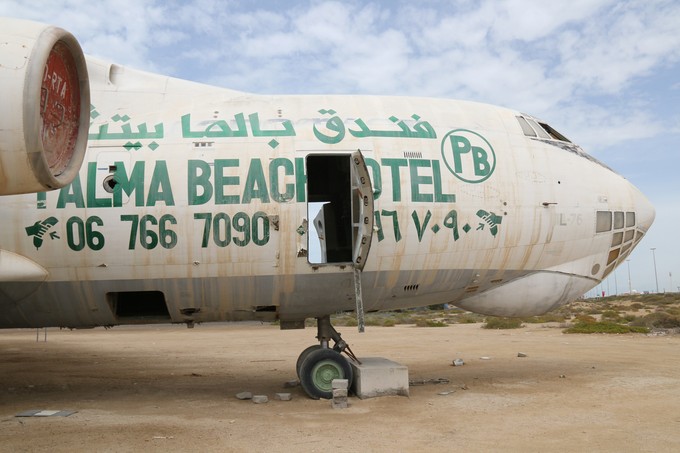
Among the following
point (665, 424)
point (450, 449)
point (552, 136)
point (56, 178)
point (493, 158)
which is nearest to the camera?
point (56, 178)

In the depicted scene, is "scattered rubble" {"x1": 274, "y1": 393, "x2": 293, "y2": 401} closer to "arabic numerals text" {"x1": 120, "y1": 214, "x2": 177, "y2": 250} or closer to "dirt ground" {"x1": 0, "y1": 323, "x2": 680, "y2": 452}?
"dirt ground" {"x1": 0, "y1": 323, "x2": 680, "y2": 452}

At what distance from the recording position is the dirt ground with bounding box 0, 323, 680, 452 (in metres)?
6.73

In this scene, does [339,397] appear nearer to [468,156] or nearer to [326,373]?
[326,373]

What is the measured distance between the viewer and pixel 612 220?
1048cm

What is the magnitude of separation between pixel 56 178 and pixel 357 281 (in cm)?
496

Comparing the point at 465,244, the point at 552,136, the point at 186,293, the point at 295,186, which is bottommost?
the point at 186,293

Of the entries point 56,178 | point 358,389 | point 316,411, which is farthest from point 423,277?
point 56,178

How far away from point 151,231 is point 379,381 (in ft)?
14.1

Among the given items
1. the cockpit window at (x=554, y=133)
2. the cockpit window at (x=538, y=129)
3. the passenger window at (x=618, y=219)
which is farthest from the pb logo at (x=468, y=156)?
the passenger window at (x=618, y=219)

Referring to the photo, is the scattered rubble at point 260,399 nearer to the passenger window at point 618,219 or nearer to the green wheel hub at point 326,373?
the green wheel hub at point 326,373

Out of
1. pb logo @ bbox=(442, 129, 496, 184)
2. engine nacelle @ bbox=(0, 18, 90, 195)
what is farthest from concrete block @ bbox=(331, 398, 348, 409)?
engine nacelle @ bbox=(0, 18, 90, 195)

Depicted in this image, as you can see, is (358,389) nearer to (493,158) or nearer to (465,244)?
(465,244)

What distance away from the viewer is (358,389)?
9.32 m

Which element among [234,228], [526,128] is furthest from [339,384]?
[526,128]
